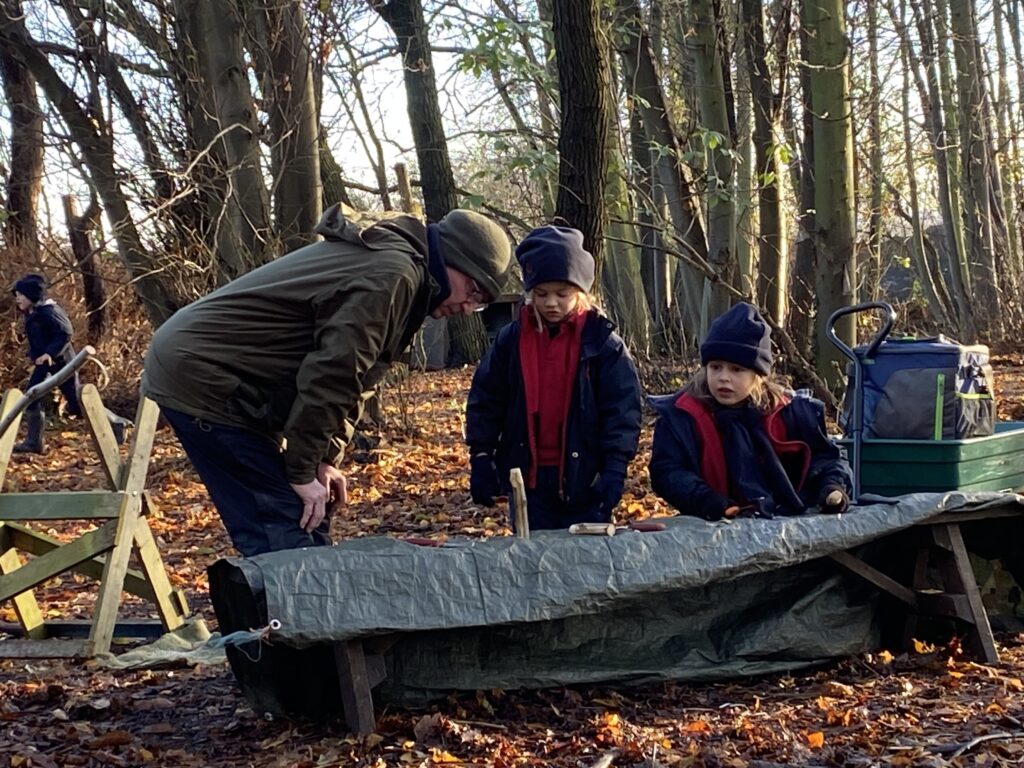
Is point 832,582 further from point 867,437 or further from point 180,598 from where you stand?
point 180,598

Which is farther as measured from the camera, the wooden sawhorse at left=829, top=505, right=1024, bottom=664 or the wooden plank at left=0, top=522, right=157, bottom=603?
the wooden plank at left=0, top=522, right=157, bottom=603

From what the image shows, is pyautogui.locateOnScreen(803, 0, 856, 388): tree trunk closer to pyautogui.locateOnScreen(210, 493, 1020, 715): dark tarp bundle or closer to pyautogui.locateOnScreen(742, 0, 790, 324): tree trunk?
pyautogui.locateOnScreen(742, 0, 790, 324): tree trunk

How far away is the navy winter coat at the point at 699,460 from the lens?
4645mm

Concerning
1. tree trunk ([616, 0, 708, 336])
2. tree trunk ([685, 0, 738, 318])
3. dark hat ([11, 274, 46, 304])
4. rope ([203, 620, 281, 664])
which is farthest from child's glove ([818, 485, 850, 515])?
dark hat ([11, 274, 46, 304])

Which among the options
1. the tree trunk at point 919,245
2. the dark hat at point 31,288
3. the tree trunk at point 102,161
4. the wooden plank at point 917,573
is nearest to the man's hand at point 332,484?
the wooden plank at point 917,573

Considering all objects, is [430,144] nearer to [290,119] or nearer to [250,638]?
[290,119]

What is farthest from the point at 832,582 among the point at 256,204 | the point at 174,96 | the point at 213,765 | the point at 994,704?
the point at 174,96

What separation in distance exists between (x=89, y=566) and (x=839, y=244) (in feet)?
21.2

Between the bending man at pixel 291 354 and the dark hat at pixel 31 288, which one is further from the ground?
the dark hat at pixel 31 288

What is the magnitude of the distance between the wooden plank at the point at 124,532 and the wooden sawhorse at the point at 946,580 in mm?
3105

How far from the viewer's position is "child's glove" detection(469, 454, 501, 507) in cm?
477

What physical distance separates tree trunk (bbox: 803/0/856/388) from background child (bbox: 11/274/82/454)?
24.5ft

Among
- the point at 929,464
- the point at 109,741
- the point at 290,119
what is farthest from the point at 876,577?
the point at 290,119

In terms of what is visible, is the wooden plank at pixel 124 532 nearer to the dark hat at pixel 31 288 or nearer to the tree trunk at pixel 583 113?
the tree trunk at pixel 583 113
